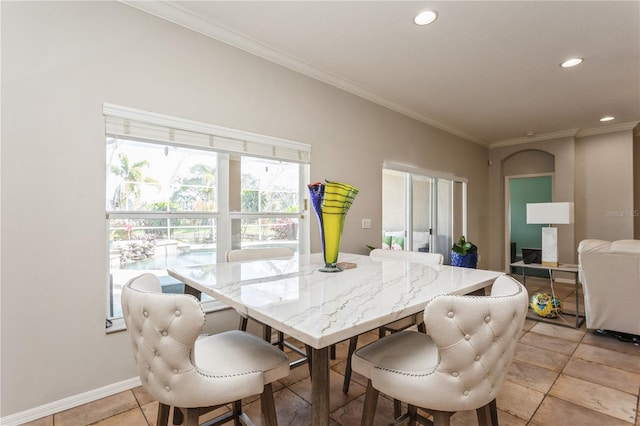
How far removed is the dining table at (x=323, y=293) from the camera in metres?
0.88

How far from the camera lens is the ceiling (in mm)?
2201

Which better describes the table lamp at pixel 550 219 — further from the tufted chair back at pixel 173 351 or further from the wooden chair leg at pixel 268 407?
the tufted chair back at pixel 173 351

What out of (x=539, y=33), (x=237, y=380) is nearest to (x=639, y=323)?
(x=539, y=33)

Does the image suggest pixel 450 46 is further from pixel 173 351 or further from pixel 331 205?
pixel 173 351

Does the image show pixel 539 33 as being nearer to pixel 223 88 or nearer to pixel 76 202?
pixel 223 88

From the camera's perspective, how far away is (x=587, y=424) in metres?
1.69

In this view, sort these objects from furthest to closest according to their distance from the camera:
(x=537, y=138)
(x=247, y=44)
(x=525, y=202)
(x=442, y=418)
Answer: (x=525, y=202), (x=537, y=138), (x=247, y=44), (x=442, y=418)

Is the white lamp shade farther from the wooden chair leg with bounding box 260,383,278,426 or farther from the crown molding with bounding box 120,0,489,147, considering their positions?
the wooden chair leg with bounding box 260,383,278,426

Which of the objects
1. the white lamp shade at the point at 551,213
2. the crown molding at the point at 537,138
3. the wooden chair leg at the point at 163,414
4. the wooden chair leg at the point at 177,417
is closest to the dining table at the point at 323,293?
the wooden chair leg at the point at 163,414

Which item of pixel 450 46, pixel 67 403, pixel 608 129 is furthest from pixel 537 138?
pixel 67 403

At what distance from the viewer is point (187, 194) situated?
2.44m

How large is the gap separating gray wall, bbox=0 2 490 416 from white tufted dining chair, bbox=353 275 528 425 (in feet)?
6.09

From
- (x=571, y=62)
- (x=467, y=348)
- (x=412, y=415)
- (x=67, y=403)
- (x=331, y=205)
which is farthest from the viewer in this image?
(x=571, y=62)

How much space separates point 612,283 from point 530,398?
61.3 inches
